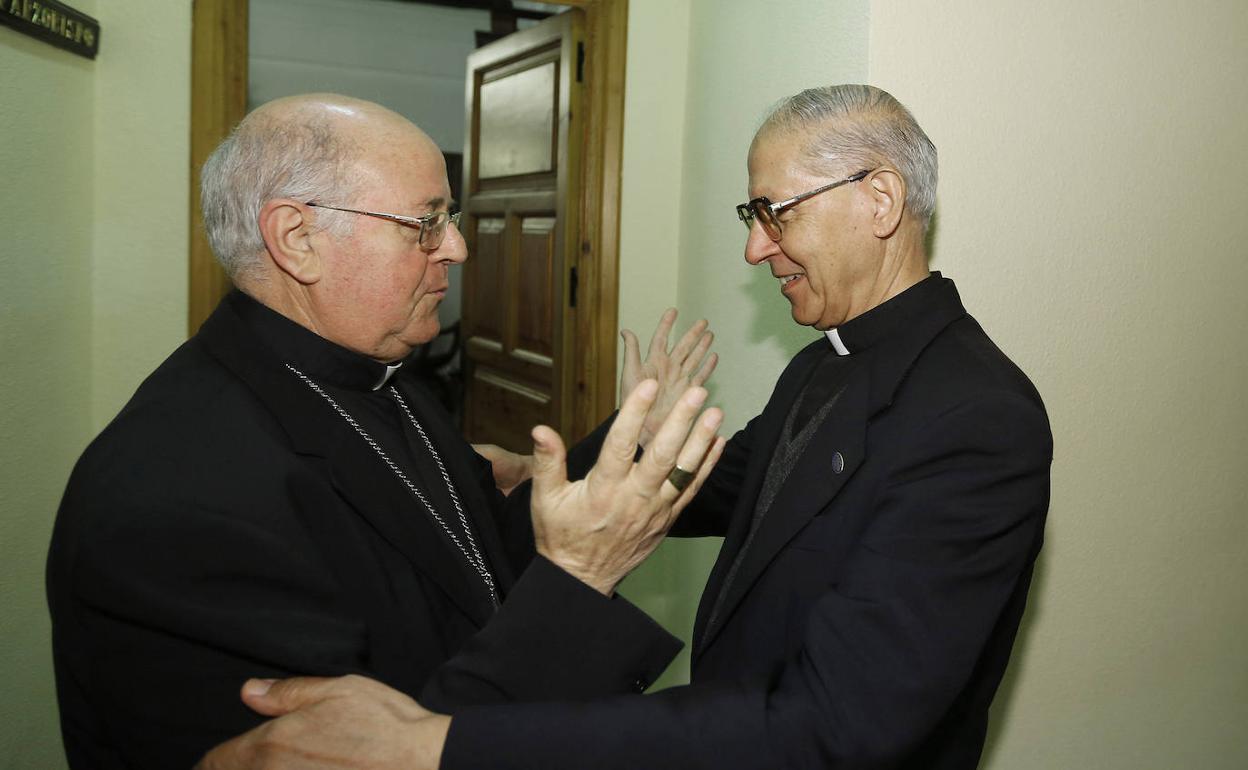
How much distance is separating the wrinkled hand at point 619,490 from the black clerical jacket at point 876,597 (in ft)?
0.62

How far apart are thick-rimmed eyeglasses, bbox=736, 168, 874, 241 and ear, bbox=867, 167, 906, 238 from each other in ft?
0.07

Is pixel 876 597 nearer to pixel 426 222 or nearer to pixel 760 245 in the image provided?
pixel 760 245

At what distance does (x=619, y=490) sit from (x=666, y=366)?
0.91 metres

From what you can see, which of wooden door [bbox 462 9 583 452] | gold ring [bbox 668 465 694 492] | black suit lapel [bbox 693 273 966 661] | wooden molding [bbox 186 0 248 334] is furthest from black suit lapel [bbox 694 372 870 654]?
wooden molding [bbox 186 0 248 334]

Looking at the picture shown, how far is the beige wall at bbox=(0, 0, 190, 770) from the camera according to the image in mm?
2324

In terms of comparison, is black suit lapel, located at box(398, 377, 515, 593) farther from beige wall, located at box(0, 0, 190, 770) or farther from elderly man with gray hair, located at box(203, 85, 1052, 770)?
beige wall, located at box(0, 0, 190, 770)

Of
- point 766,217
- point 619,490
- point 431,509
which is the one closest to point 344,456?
point 431,509

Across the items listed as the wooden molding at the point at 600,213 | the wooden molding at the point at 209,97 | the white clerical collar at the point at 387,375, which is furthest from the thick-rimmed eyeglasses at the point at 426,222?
the wooden molding at the point at 600,213

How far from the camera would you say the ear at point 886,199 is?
1.48m

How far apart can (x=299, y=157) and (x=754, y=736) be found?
102cm

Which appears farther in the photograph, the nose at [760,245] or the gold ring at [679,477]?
the nose at [760,245]

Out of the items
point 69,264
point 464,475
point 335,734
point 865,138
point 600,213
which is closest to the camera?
point 335,734

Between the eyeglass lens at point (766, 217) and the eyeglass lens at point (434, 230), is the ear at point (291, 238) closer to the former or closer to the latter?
the eyeglass lens at point (434, 230)

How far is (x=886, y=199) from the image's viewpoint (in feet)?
4.89
